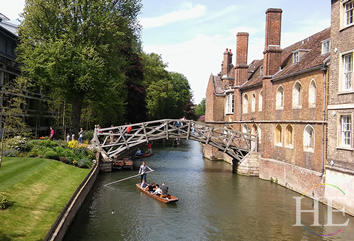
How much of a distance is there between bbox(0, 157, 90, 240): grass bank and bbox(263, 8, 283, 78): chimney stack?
14.8 meters

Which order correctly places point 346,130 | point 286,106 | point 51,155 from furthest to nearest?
point 286,106 < point 51,155 < point 346,130

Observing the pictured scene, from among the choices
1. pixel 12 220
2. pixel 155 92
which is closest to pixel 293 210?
pixel 12 220

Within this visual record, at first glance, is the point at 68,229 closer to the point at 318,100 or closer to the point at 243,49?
the point at 318,100

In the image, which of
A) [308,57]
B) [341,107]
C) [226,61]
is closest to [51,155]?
[341,107]

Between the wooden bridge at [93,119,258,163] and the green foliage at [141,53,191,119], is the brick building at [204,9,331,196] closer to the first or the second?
the wooden bridge at [93,119,258,163]

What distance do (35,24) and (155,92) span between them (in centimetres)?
2808

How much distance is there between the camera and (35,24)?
26453mm

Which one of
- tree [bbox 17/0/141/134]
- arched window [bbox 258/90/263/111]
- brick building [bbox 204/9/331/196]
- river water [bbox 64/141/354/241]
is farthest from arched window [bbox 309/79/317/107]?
tree [bbox 17/0/141/134]

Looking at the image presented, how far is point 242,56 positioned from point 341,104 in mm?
15593

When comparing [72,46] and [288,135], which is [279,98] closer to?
[288,135]

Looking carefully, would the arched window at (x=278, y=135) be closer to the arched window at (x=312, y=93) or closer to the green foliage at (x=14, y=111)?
the arched window at (x=312, y=93)

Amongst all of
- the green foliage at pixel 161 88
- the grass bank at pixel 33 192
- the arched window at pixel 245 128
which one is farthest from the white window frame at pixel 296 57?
the green foliage at pixel 161 88

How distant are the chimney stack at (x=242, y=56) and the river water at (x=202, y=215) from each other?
428 inches

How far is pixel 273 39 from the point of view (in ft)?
78.1
